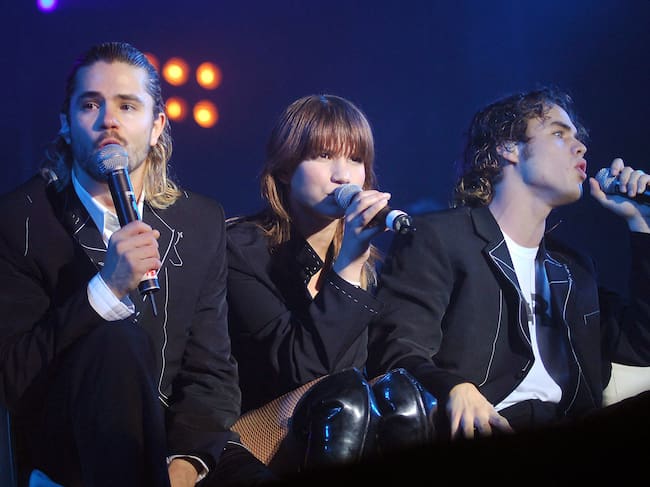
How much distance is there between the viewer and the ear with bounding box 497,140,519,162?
8.47ft

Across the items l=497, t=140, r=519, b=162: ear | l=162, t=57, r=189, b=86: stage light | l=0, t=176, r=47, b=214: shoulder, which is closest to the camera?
l=0, t=176, r=47, b=214: shoulder

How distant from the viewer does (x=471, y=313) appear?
7.39ft

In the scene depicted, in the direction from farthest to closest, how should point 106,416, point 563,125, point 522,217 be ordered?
point 563,125 → point 522,217 → point 106,416

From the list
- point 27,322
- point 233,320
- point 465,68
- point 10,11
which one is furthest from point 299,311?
point 465,68

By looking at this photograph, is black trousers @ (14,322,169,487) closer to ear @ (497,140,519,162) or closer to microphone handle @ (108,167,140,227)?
microphone handle @ (108,167,140,227)

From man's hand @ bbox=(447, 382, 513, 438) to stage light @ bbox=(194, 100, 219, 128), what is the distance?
1.77 meters

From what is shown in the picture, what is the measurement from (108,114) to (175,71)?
49.6 inches

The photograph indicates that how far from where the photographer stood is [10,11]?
2.69 metres

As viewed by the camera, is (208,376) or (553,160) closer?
(208,376)

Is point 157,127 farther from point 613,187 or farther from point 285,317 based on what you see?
point 613,187

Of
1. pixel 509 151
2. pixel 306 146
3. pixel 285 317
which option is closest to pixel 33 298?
pixel 285 317

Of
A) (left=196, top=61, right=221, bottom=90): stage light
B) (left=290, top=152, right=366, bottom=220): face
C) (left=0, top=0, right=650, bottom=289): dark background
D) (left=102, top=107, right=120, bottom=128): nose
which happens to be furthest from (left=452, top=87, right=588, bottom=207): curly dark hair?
(left=102, top=107, right=120, bottom=128): nose

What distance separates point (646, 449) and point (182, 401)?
4.71 feet

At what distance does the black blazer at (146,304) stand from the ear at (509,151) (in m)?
1.07
